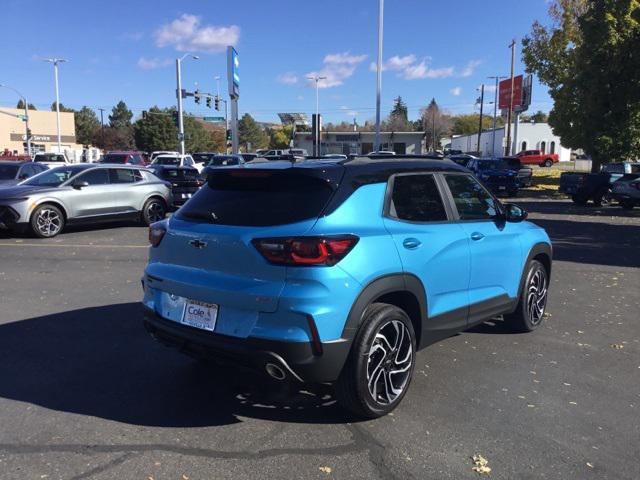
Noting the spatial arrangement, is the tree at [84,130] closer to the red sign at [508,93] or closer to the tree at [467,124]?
the red sign at [508,93]

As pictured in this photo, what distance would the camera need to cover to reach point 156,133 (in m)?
91.9

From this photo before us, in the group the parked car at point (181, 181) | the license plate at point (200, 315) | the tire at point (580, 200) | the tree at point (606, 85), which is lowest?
the tire at point (580, 200)

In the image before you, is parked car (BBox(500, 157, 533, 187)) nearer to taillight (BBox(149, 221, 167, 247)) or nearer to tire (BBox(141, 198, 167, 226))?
tire (BBox(141, 198, 167, 226))

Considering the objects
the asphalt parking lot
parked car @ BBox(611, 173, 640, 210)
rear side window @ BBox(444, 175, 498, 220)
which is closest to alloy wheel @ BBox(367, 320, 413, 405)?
the asphalt parking lot

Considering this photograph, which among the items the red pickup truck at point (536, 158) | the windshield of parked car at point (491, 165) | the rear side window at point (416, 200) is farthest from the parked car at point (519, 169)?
the red pickup truck at point (536, 158)

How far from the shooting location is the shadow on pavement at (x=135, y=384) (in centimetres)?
387

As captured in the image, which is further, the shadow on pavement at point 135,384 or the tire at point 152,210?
the tire at point 152,210

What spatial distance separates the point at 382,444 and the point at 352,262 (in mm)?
1160

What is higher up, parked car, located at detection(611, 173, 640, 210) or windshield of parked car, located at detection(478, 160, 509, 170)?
windshield of parked car, located at detection(478, 160, 509, 170)

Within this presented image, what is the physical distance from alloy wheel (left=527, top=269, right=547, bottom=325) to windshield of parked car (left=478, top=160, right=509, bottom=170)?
72.1ft

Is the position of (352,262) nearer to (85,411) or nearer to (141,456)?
(141,456)

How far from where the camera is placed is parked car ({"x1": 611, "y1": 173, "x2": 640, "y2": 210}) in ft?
63.3

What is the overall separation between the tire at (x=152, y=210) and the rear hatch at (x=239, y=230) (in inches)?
402

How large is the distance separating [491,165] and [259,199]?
25.3 metres
